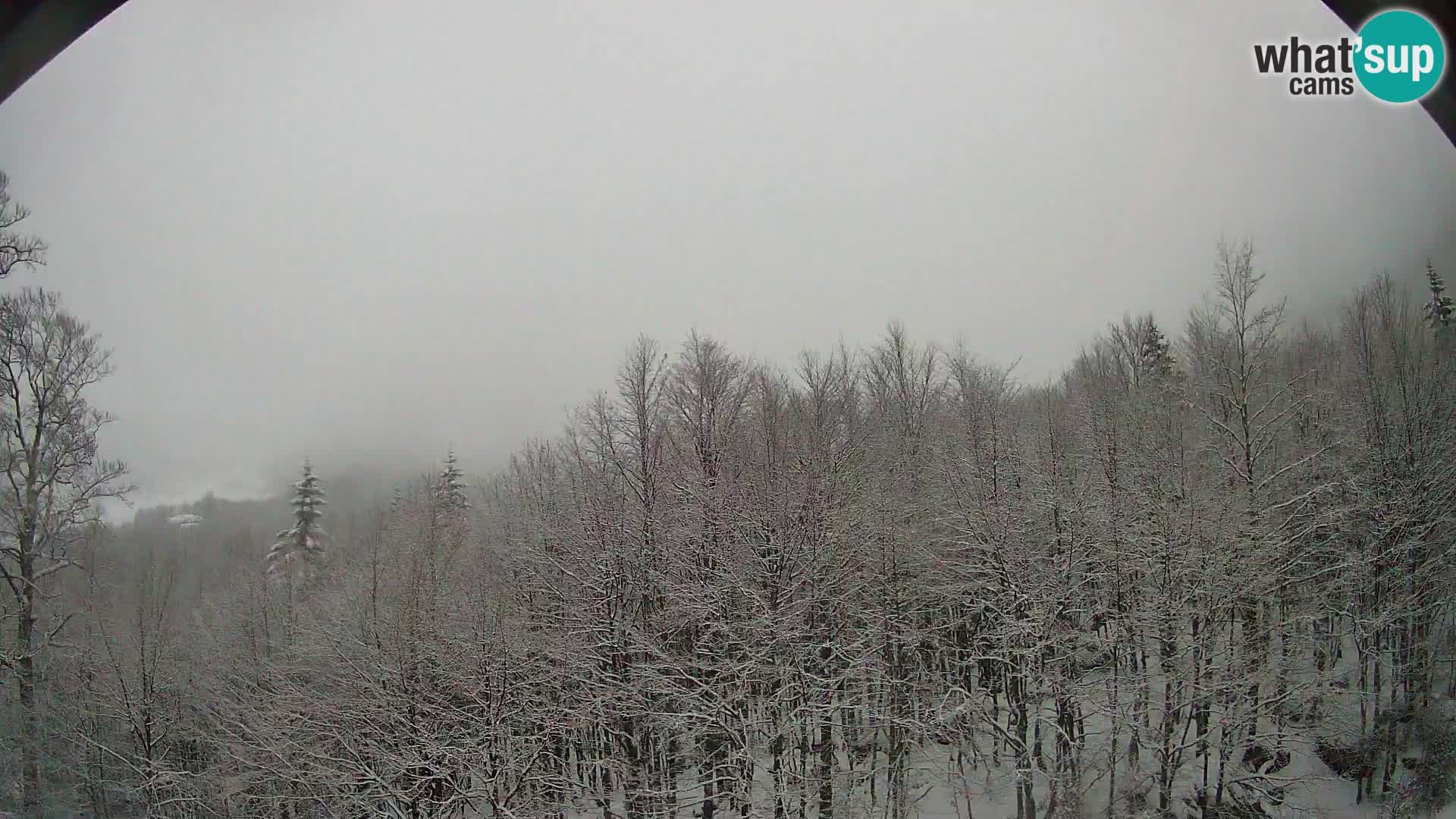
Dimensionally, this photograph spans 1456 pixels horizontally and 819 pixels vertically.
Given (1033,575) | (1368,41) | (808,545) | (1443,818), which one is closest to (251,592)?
(808,545)

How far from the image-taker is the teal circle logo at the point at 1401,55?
1.94 metres

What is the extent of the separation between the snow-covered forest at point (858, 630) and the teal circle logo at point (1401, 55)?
955 cm

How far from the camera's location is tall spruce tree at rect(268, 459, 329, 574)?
1811cm

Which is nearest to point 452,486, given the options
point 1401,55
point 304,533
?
point 304,533

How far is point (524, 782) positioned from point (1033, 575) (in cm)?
1043

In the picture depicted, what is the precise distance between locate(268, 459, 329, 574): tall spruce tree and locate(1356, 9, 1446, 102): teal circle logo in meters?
21.7

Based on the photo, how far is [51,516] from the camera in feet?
26.6

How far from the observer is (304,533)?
1886 cm

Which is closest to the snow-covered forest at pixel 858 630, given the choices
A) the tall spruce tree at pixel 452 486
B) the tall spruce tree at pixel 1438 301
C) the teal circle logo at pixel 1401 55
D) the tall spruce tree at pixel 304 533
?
the tall spruce tree at pixel 1438 301

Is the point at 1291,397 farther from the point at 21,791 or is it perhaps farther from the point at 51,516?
the point at 21,791

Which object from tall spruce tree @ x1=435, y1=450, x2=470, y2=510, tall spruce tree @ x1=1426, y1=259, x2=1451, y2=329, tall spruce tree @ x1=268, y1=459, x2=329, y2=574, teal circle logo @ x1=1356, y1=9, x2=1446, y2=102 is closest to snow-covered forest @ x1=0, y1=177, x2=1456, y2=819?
tall spruce tree @ x1=1426, y1=259, x2=1451, y2=329

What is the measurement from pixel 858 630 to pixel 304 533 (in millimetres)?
17128

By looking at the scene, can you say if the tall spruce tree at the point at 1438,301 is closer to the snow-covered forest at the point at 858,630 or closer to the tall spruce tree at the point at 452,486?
the snow-covered forest at the point at 858,630

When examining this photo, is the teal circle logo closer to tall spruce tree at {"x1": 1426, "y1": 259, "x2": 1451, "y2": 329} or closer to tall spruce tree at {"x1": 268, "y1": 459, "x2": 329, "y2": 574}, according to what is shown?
tall spruce tree at {"x1": 1426, "y1": 259, "x2": 1451, "y2": 329}
